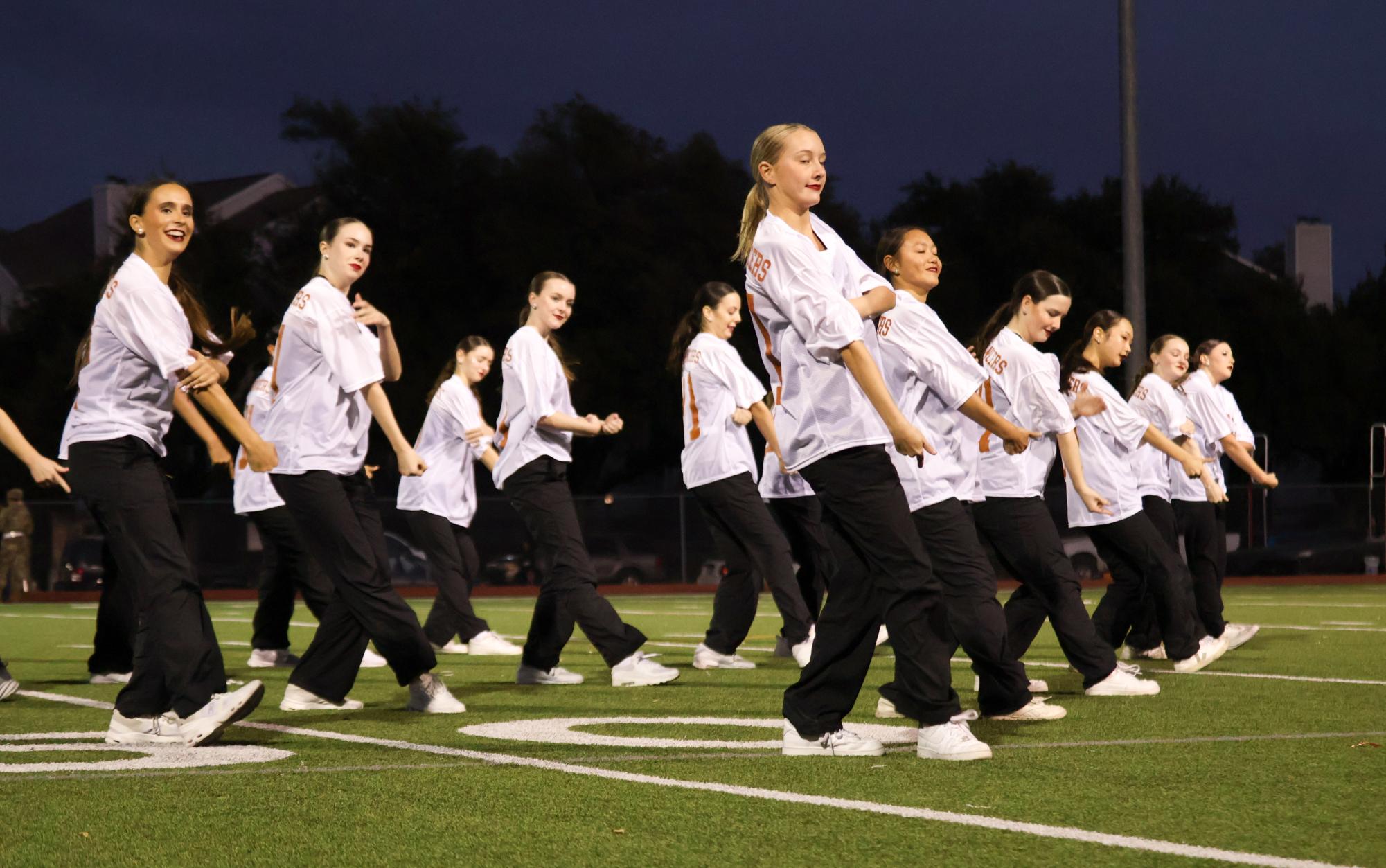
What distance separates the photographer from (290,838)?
4297mm

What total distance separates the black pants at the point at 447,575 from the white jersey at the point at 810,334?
6.16 meters

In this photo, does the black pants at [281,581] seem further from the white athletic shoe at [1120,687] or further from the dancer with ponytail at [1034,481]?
the white athletic shoe at [1120,687]

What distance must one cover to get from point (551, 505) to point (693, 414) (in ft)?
4.43

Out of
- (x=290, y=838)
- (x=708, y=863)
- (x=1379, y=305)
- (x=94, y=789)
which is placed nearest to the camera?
(x=708, y=863)

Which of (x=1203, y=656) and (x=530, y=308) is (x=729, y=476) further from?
(x=1203, y=656)

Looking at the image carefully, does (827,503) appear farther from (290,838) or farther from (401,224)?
(401,224)

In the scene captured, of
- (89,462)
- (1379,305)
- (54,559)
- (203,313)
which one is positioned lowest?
(54,559)

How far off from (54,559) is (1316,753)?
26.1m

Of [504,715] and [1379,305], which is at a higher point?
[1379,305]

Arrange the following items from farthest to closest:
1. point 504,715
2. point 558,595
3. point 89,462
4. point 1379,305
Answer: point 1379,305, point 558,595, point 504,715, point 89,462

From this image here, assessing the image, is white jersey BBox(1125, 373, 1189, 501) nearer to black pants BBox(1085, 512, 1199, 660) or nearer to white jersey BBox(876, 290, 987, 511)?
black pants BBox(1085, 512, 1199, 660)

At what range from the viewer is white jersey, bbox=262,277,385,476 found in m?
7.10

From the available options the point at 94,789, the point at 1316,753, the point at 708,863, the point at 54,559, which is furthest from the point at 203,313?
the point at 54,559

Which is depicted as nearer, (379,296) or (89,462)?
(89,462)
